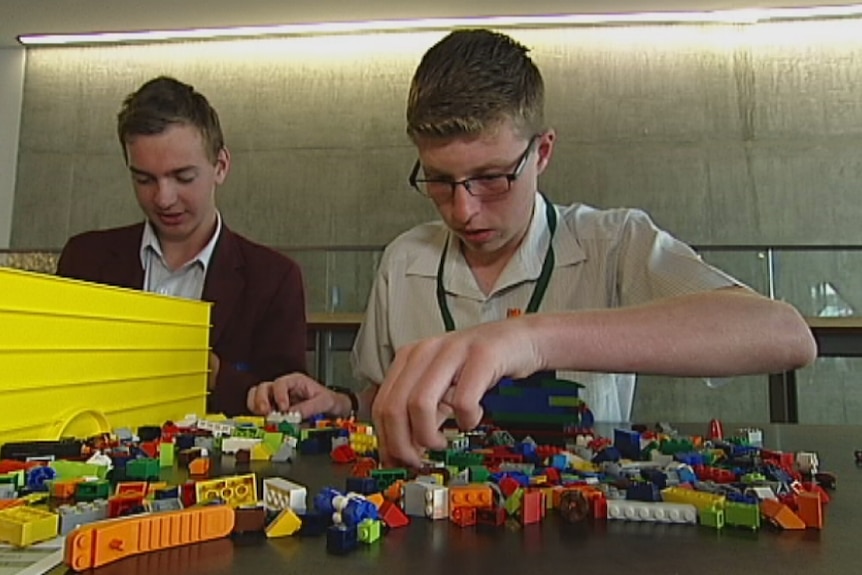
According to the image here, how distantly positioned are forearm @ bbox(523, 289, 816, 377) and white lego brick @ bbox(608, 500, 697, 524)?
0.15 m

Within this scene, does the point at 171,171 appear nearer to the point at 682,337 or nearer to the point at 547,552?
the point at 682,337

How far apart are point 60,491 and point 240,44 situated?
347cm

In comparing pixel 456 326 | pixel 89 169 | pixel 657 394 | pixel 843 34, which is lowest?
pixel 657 394

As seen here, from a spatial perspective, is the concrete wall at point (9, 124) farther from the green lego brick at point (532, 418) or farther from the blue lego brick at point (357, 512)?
the blue lego brick at point (357, 512)

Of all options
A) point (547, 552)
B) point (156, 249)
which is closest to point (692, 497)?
point (547, 552)

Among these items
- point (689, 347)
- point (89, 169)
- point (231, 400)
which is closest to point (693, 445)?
point (689, 347)

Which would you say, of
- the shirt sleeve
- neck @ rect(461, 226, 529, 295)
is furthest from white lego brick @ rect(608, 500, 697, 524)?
the shirt sleeve

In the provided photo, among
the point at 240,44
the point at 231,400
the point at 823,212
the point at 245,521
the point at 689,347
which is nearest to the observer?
the point at 245,521

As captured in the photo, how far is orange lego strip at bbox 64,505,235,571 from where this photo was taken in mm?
344

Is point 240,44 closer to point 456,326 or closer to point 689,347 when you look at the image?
point 456,326

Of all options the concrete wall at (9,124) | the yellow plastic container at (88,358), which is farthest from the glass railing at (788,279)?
the yellow plastic container at (88,358)

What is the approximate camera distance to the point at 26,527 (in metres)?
0.37

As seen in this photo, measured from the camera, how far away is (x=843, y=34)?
10.9 ft

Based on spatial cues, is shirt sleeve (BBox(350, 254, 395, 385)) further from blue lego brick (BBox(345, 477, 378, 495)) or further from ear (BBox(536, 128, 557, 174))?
blue lego brick (BBox(345, 477, 378, 495))
